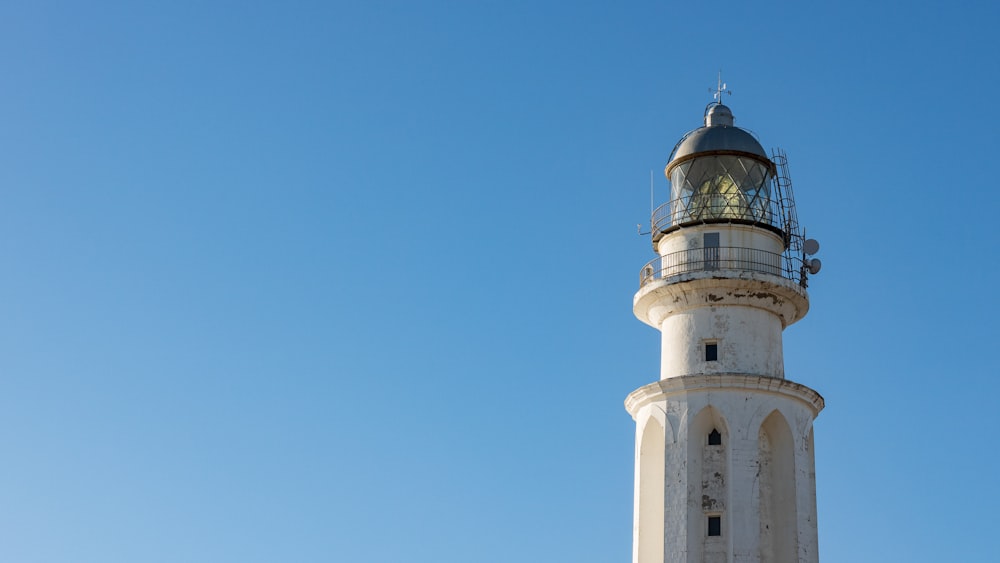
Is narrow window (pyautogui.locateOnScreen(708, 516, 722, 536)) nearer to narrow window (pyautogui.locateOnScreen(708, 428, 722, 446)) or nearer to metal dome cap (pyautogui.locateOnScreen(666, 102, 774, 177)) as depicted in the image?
narrow window (pyautogui.locateOnScreen(708, 428, 722, 446))

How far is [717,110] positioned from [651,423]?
26.8 feet

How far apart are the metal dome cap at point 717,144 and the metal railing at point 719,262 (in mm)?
2407

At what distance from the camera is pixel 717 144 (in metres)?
34.5

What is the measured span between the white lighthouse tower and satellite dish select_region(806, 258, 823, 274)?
5 cm

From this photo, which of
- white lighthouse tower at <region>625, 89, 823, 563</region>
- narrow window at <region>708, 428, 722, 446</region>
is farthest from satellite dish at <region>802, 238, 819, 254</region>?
narrow window at <region>708, 428, 722, 446</region>

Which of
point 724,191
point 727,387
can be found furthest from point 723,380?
point 724,191

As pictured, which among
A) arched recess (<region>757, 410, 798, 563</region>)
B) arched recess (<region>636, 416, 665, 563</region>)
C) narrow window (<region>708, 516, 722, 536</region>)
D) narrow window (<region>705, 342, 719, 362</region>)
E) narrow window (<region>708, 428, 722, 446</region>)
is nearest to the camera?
arched recess (<region>757, 410, 798, 563</region>)

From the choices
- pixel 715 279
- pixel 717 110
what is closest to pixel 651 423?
pixel 715 279

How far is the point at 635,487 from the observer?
3278 cm

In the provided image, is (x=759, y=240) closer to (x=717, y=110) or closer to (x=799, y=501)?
(x=717, y=110)

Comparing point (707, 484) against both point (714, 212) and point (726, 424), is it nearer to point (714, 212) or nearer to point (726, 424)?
point (726, 424)

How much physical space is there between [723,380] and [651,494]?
2985 mm

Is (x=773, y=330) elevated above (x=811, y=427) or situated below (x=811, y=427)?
above

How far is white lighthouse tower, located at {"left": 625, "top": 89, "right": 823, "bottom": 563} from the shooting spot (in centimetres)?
3122
